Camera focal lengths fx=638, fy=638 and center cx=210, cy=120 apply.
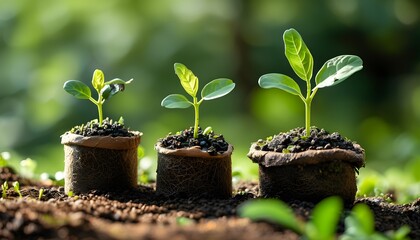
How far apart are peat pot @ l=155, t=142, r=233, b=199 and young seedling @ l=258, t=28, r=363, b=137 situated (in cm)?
35

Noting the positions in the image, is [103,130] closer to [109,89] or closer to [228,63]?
[109,89]

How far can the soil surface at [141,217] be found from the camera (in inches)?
66.4

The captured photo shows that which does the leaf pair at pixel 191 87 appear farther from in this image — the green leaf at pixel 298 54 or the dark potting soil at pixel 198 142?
the green leaf at pixel 298 54

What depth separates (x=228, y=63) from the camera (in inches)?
316

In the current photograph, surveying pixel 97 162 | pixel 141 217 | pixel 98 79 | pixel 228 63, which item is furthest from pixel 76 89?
pixel 228 63

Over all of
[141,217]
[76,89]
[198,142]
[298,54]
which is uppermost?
[298,54]

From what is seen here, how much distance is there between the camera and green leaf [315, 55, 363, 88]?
245cm

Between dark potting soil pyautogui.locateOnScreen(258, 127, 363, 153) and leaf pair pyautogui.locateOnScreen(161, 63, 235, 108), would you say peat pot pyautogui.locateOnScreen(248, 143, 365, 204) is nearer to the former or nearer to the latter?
dark potting soil pyautogui.locateOnScreen(258, 127, 363, 153)

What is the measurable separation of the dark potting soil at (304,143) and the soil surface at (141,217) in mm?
227

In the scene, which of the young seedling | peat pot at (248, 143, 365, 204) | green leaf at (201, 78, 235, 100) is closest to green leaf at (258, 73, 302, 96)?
the young seedling

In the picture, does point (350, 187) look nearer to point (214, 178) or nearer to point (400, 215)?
point (400, 215)

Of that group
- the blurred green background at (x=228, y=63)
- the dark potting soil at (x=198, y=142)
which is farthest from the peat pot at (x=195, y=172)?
the blurred green background at (x=228, y=63)

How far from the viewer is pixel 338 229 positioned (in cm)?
205

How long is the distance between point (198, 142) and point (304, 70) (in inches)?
20.4
